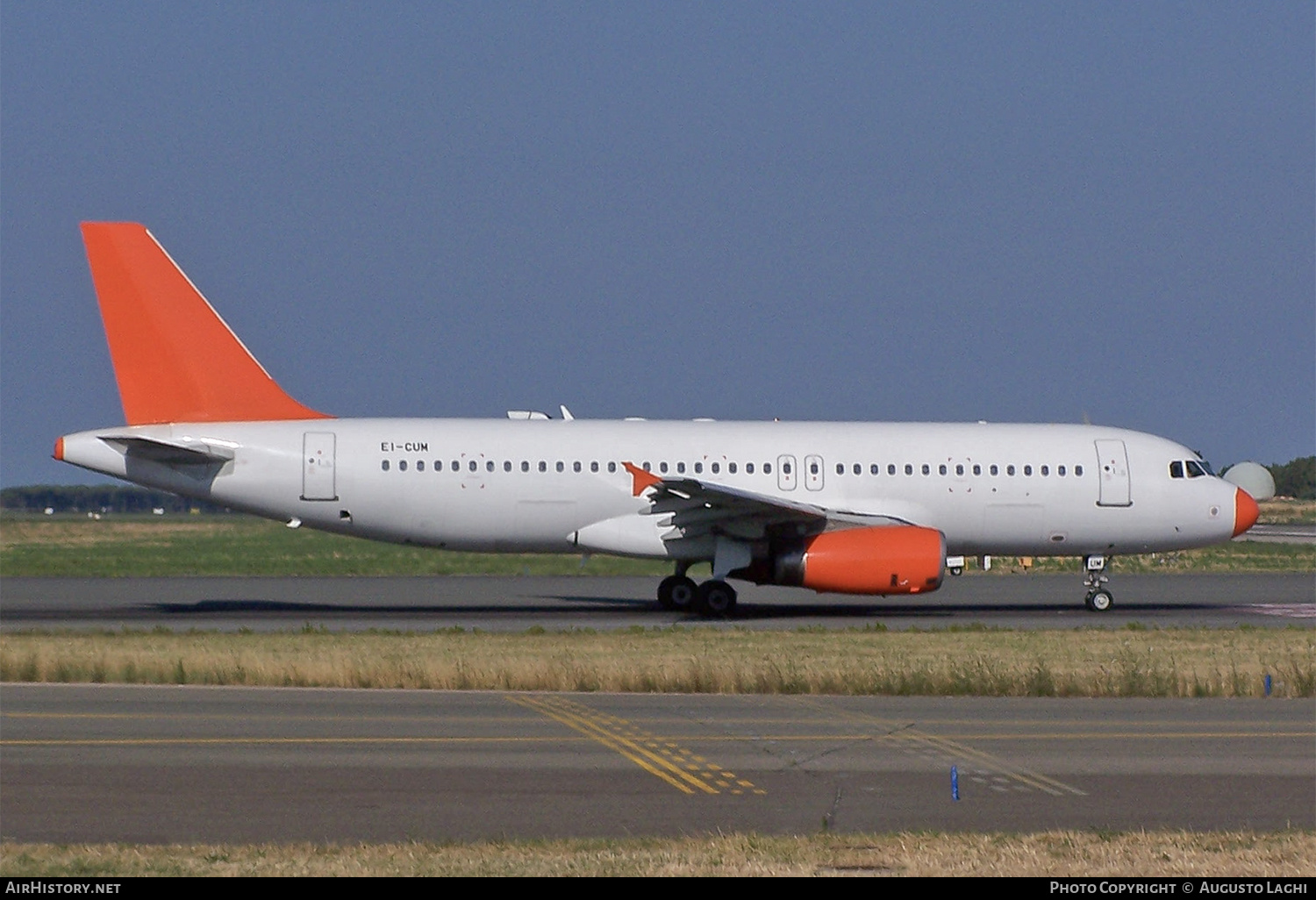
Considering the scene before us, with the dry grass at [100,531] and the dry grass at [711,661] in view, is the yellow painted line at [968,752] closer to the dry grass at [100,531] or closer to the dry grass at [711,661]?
the dry grass at [711,661]

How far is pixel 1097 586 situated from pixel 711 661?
12.4m

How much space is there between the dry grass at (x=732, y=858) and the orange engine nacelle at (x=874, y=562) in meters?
16.4

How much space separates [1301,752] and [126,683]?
1170 cm

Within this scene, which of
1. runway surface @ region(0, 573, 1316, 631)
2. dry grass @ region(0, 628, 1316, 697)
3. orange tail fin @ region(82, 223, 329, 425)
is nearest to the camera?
dry grass @ region(0, 628, 1316, 697)

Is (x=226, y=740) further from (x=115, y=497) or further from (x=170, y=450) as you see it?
(x=115, y=497)

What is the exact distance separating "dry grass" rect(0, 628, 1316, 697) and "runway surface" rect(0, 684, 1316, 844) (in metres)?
0.84

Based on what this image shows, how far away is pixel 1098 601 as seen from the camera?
28.9 meters

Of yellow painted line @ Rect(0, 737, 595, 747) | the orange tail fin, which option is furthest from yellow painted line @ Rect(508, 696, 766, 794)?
the orange tail fin

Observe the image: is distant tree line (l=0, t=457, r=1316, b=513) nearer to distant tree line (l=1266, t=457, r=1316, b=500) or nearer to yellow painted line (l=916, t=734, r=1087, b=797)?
distant tree line (l=1266, t=457, r=1316, b=500)

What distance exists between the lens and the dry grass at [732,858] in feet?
28.2

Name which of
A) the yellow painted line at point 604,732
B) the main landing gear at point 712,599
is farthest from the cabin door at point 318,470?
the yellow painted line at point 604,732

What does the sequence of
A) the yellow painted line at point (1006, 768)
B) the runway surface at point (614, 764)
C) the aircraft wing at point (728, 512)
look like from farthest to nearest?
the aircraft wing at point (728, 512) < the yellow painted line at point (1006, 768) < the runway surface at point (614, 764)

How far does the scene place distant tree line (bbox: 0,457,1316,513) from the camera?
4294 inches

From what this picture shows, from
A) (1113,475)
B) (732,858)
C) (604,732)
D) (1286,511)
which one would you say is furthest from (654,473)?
(1286,511)
